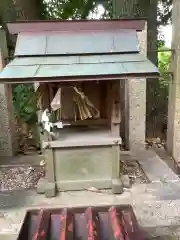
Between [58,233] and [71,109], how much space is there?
1.68m

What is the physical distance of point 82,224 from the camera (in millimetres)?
1740

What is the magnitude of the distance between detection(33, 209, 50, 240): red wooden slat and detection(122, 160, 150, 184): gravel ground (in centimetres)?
145

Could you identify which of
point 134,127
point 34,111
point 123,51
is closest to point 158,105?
point 134,127

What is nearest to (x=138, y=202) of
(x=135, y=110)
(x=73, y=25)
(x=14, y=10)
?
(x=135, y=110)

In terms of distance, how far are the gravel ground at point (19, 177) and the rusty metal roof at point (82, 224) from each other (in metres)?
1.30

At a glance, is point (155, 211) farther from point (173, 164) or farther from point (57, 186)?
point (173, 164)

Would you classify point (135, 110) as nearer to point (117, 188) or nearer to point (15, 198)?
point (117, 188)

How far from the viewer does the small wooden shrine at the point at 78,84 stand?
2.55 m

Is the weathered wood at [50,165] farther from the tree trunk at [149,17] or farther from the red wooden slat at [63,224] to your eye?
the tree trunk at [149,17]

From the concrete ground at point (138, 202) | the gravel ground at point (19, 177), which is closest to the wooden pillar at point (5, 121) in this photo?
the gravel ground at point (19, 177)

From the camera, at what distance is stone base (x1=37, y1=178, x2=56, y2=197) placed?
109 inches

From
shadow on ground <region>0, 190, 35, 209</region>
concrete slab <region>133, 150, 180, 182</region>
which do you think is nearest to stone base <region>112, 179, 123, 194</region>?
concrete slab <region>133, 150, 180, 182</region>

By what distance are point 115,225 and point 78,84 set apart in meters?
1.62

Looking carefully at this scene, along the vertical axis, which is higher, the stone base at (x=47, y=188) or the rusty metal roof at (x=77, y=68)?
the rusty metal roof at (x=77, y=68)
